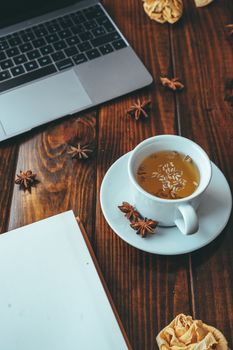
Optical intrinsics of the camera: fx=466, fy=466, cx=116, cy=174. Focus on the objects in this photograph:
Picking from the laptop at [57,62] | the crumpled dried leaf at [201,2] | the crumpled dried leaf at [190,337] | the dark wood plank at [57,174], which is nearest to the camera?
the crumpled dried leaf at [190,337]

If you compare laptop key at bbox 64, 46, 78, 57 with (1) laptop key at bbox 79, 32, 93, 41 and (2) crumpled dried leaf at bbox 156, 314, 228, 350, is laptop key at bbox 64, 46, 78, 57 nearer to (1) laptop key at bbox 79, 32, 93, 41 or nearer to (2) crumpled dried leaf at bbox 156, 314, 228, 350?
(1) laptop key at bbox 79, 32, 93, 41

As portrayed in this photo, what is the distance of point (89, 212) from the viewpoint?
0.69 m

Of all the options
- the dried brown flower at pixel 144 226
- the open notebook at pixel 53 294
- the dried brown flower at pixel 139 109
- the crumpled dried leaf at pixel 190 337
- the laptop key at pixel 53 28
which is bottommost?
the crumpled dried leaf at pixel 190 337

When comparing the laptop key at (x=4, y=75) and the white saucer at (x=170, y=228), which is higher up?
the laptop key at (x=4, y=75)

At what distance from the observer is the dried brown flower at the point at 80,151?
0.75 m

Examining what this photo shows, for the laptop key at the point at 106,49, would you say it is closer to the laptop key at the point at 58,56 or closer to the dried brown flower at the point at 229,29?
the laptop key at the point at 58,56

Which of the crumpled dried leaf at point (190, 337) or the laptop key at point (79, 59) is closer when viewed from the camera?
the crumpled dried leaf at point (190, 337)

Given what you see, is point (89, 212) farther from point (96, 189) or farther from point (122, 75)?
point (122, 75)

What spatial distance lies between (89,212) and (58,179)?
8 cm

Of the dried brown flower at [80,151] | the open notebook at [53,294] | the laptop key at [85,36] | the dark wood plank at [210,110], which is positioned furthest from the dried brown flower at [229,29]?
the open notebook at [53,294]

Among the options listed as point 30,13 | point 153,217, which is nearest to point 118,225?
point 153,217

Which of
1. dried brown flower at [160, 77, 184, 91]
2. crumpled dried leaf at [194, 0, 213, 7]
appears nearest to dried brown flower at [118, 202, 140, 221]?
dried brown flower at [160, 77, 184, 91]

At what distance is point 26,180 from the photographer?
72 cm

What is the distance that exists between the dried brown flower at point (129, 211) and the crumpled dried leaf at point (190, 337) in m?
0.15
